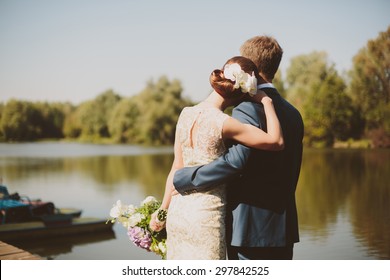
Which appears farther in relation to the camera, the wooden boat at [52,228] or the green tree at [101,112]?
the green tree at [101,112]

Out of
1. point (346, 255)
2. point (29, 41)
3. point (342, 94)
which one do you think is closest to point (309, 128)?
point (342, 94)

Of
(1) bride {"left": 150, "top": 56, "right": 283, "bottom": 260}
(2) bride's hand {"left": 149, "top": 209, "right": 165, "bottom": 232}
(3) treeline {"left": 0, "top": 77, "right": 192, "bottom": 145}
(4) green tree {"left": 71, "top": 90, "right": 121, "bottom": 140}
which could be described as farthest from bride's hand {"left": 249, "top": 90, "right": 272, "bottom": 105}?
(3) treeline {"left": 0, "top": 77, "right": 192, "bottom": 145}

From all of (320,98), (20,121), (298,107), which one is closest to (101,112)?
(298,107)

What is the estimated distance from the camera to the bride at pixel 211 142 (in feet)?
6.71

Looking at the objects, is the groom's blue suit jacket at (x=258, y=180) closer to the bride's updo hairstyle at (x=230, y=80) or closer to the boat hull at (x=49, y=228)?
the bride's updo hairstyle at (x=230, y=80)

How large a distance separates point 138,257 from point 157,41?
9.87 m

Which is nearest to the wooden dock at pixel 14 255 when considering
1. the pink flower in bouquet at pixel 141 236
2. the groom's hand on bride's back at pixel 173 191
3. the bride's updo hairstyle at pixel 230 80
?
the pink flower in bouquet at pixel 141 236

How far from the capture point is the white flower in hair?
6.62 ft

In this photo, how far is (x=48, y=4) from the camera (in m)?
5.73

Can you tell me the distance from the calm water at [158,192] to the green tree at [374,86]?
2.67ft

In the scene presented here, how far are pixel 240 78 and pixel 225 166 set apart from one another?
367 mm

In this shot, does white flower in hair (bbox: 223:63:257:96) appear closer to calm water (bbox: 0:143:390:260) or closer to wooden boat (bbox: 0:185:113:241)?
calm water (bbox: 0:143:390:260)

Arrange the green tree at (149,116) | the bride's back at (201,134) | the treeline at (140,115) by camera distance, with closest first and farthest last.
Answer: the bride's back at (201,134)
the treeline at (140,115)
the green tree at (149,116)
